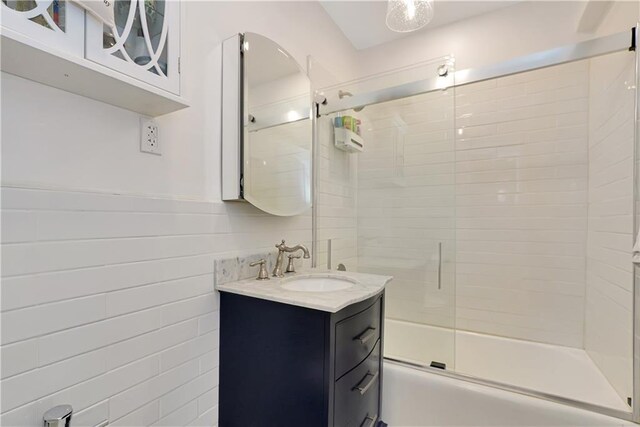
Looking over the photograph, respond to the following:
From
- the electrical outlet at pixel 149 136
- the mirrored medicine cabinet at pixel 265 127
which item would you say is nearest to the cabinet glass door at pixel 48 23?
the electrical outlet at pixel 149 136

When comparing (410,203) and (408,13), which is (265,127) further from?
(410,203)

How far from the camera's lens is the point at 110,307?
91 cm

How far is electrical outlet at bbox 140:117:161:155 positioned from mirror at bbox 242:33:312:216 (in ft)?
1.15

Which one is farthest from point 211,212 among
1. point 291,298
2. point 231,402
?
point 231,402

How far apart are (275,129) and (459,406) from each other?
62.8 inches

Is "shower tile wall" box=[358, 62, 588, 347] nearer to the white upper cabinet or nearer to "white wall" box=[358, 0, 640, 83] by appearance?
"white wall" box=[358, 0, 640, 83]

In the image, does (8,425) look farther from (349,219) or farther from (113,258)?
(349,219)

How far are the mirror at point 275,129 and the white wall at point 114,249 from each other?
4.7 inches

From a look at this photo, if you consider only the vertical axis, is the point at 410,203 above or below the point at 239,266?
above

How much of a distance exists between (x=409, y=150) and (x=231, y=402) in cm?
182

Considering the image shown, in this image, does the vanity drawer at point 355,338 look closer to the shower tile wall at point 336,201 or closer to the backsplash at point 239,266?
the backsplash at point 239,266

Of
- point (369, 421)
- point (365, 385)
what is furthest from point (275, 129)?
point (369, 421)

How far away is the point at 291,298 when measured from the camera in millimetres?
1064

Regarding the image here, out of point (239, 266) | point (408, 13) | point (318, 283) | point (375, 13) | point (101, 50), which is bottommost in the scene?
point (318, 283)
